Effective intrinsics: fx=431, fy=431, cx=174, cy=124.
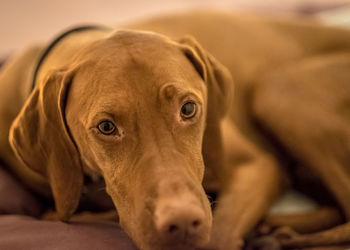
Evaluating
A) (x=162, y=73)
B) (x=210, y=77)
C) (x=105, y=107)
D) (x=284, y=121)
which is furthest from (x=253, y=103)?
(x=105, y=107)

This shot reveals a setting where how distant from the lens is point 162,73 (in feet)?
4.65

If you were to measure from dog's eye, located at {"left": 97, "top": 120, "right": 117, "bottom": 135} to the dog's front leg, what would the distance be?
1.94ft

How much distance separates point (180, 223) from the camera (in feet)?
3.76

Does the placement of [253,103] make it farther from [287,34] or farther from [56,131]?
[56,131]

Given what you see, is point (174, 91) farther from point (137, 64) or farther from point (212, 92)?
point (212, 92)

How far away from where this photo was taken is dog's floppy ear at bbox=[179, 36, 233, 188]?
165 cm

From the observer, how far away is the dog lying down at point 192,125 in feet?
4.37

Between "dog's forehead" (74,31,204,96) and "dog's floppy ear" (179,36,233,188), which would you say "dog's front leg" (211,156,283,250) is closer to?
"dog's floppy ear" (179,36,233,188)

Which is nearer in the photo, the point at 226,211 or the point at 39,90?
the point at 39,90

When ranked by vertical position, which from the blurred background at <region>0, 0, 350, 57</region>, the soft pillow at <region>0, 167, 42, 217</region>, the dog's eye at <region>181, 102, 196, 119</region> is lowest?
the soft pillow at <region>0, 167, 42, 217</region>

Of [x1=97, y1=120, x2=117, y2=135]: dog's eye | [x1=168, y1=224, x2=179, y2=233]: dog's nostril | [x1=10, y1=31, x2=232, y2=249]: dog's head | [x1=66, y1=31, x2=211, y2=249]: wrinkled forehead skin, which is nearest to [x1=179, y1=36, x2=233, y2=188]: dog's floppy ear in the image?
[x1=10, y1=31, x2=232, y2=249]: dog's head

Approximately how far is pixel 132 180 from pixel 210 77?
1.96 feet

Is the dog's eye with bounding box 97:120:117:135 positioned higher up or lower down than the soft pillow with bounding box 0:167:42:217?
higher up

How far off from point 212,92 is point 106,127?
530 mm
